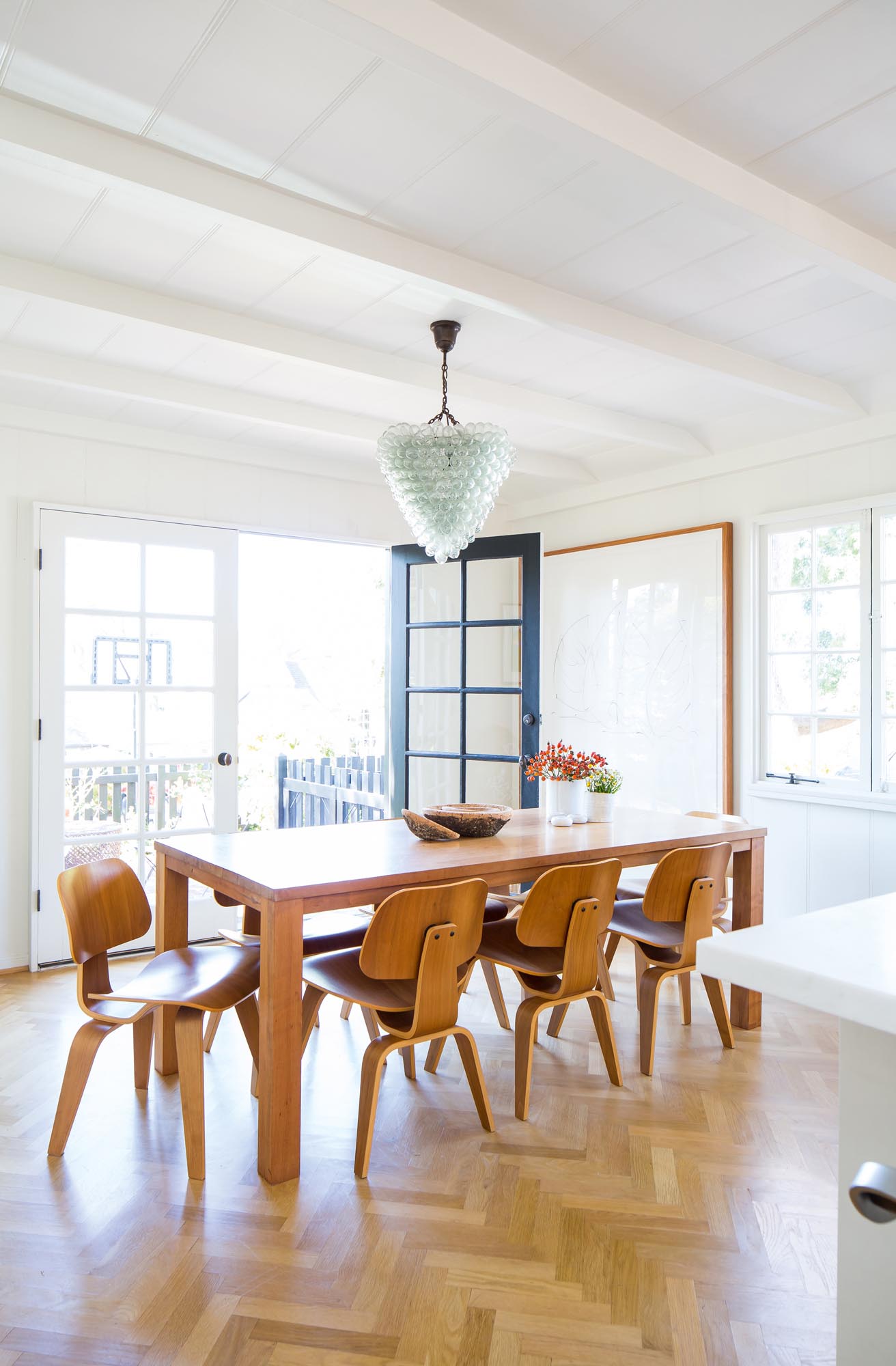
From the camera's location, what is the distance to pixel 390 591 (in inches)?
210

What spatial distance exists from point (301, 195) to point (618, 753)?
3.53m

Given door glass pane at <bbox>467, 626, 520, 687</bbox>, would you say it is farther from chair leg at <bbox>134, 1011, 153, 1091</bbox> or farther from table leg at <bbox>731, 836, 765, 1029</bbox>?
chair leg at <bbox>134, 1011, 153, 1091</bbox>

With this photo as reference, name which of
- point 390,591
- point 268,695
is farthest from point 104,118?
point 268,695

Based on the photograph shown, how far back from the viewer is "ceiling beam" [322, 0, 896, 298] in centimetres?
160

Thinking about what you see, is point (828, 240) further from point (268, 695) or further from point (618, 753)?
point (268, 695)

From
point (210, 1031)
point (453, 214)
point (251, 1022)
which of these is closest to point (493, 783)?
point (210, 1031)

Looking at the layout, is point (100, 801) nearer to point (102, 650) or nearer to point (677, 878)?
point (102, 650)

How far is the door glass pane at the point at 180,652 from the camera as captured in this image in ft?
14.6

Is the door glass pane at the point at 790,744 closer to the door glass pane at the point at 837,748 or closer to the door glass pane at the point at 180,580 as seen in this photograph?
the door glass pane at the point at 837,748

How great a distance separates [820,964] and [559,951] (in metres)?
2.08

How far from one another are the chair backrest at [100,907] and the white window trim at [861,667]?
2.91m

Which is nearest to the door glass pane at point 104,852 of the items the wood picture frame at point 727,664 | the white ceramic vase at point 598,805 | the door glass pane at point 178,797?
the door glass pane at point 178,797

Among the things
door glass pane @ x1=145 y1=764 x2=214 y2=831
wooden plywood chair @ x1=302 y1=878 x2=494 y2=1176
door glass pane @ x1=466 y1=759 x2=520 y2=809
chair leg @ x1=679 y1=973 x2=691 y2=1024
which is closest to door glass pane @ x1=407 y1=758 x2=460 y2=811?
door glass pane @ x1=466 y1=759 x2=520 y2=809

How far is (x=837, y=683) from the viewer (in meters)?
3.99
